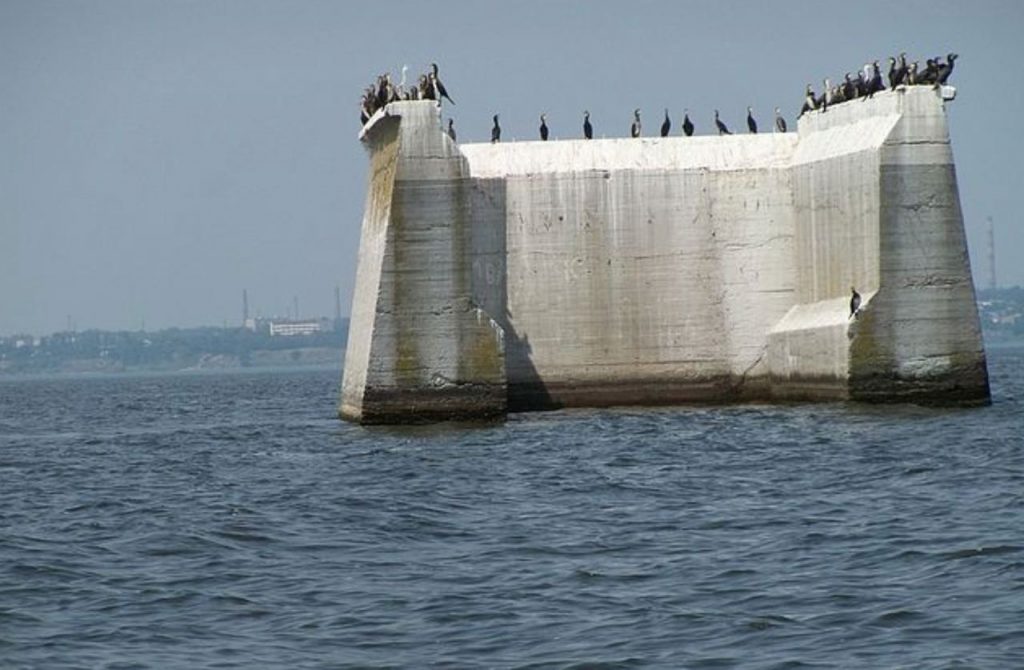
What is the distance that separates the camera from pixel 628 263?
44688 mm

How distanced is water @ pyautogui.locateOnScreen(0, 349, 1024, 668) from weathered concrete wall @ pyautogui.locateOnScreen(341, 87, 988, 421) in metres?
1.97

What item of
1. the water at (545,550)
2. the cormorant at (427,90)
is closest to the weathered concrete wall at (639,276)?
the cormorant at (427,90)

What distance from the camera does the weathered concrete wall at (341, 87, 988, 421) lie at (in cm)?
4069

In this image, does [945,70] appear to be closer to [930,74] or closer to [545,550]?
[930,74]

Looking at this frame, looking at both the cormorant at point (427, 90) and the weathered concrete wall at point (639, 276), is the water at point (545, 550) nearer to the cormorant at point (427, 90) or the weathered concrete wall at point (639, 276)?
the weathered concrete wall at point (639, 276)

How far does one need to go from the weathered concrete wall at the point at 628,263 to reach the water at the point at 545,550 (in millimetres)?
1970

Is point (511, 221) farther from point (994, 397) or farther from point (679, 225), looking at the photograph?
point (994, 397)

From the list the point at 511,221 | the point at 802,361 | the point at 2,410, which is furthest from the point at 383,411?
the point at 2,410

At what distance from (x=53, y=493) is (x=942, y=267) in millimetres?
17675

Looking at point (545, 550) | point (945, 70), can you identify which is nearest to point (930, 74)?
point (945, 70)

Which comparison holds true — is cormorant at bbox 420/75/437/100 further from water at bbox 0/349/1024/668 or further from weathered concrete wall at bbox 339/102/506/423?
water at bbox 0/349/1024/668

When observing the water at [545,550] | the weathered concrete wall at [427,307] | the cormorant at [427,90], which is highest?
the cormorant at [427,90]

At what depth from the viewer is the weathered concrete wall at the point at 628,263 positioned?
40688 millimetres

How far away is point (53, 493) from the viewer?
109 feet
